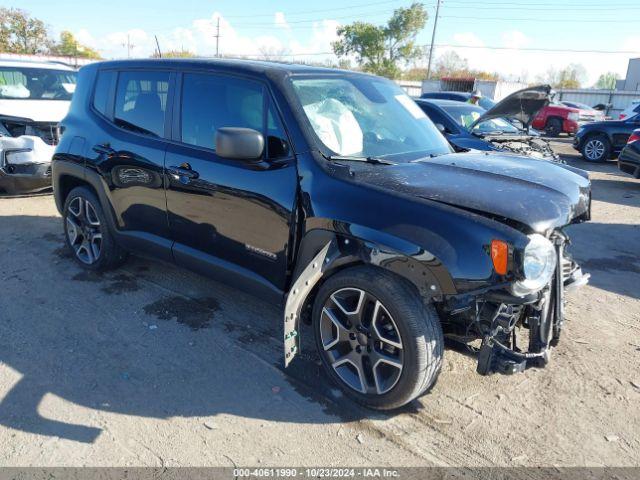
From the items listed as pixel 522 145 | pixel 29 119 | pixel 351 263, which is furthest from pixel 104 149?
pixel 522 145

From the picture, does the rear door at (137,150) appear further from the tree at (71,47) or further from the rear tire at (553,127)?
the tree at (71,47)

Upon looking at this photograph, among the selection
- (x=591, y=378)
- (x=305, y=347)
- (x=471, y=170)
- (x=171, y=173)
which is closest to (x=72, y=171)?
(x=171, y=173)

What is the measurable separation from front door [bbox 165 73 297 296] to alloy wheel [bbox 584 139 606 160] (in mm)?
12766

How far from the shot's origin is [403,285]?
273 cm

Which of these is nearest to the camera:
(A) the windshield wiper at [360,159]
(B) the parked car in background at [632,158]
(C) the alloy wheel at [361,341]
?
(C) the alloy wheel at [361,341]

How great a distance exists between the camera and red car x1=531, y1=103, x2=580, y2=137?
19.9 m

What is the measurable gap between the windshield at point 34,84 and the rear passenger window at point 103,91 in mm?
4393

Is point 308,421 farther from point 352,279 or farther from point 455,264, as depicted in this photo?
point 455,264

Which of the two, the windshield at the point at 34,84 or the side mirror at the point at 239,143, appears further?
the windshield at the point at 34,84

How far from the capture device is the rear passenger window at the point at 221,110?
3291mm

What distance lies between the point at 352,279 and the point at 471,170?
1136mm

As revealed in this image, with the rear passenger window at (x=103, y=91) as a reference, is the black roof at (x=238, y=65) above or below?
above

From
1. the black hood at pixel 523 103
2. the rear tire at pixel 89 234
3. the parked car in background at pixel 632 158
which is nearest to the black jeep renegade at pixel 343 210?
the rear tire at pixel 89 234

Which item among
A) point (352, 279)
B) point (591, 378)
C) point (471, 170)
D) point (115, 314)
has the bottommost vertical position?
point (115, 314)
